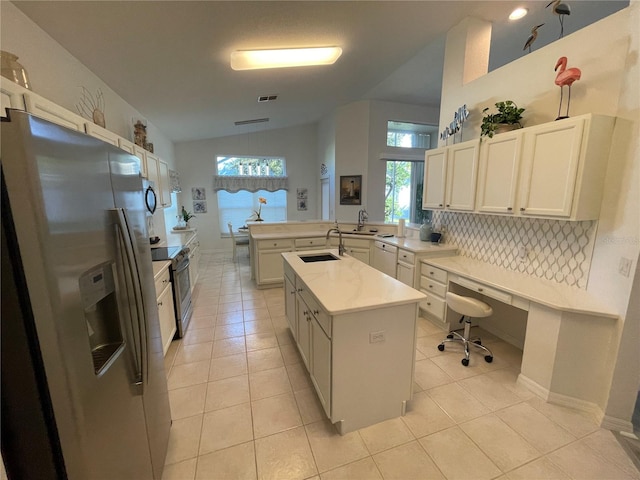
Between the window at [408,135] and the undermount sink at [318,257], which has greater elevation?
the window at [408,135]

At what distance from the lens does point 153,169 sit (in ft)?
11.6

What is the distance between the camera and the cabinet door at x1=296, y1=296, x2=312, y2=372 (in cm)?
217

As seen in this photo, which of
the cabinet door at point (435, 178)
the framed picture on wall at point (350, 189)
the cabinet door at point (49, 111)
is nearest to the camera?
Answer: the cabinet door at point (49, 111)

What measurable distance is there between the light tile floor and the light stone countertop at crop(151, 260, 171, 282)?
901mm

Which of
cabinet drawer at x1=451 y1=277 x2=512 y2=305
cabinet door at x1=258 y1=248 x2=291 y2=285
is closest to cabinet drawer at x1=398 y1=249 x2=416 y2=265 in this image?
cabinet drawer at x1=451 y1=277 x2=512 y2=305

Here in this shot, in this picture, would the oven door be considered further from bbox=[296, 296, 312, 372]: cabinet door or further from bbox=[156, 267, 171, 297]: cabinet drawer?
bbox=[296, 296, 312, 372]: cabinet door

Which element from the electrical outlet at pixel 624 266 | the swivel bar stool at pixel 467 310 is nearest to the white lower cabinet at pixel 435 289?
the swivel bar stool at pixel 467 310

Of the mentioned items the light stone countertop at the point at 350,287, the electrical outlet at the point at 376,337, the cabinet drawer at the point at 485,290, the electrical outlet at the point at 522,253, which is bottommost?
the electrical outlet at the point at 376,337

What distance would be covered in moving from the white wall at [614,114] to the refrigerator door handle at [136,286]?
9.50ft

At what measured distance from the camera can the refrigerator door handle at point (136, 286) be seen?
1.13 meters

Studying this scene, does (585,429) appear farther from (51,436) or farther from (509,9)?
(509,9)

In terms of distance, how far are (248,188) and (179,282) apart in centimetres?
474

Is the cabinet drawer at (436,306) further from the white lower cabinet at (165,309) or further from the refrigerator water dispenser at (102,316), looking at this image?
the refrigerator water dispenser at (102,316)

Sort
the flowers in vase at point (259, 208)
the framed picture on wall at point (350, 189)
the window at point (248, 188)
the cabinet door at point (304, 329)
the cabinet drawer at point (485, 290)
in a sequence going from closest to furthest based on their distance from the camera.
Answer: the cabinet door at point (304, 329), the cabinet drawer at point (485, 290), the framed picture on wall at point (350, 189), the flowers in vase at point (259, 208), the window at point (248, 188)
